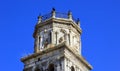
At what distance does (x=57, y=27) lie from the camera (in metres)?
45.7

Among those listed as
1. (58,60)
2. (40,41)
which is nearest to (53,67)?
(58,60)

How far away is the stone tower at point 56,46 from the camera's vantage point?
43.0 meters

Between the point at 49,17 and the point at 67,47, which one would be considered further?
the point at 49,17

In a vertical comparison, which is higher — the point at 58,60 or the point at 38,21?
the point at 38,21

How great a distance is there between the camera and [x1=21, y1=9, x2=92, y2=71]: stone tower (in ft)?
141

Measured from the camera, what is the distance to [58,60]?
4291 centimetres

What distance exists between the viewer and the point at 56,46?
4322cm

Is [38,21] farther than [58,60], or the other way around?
[38,21]

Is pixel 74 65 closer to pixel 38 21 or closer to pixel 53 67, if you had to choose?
pixel 53 67

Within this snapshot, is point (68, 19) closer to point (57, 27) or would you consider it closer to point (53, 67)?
point (57, 27)

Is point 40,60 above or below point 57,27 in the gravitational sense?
below

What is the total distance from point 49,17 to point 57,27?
1481 mm

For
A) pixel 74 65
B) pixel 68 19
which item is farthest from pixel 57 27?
pixel 74 65

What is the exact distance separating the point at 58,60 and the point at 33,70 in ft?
8.79
